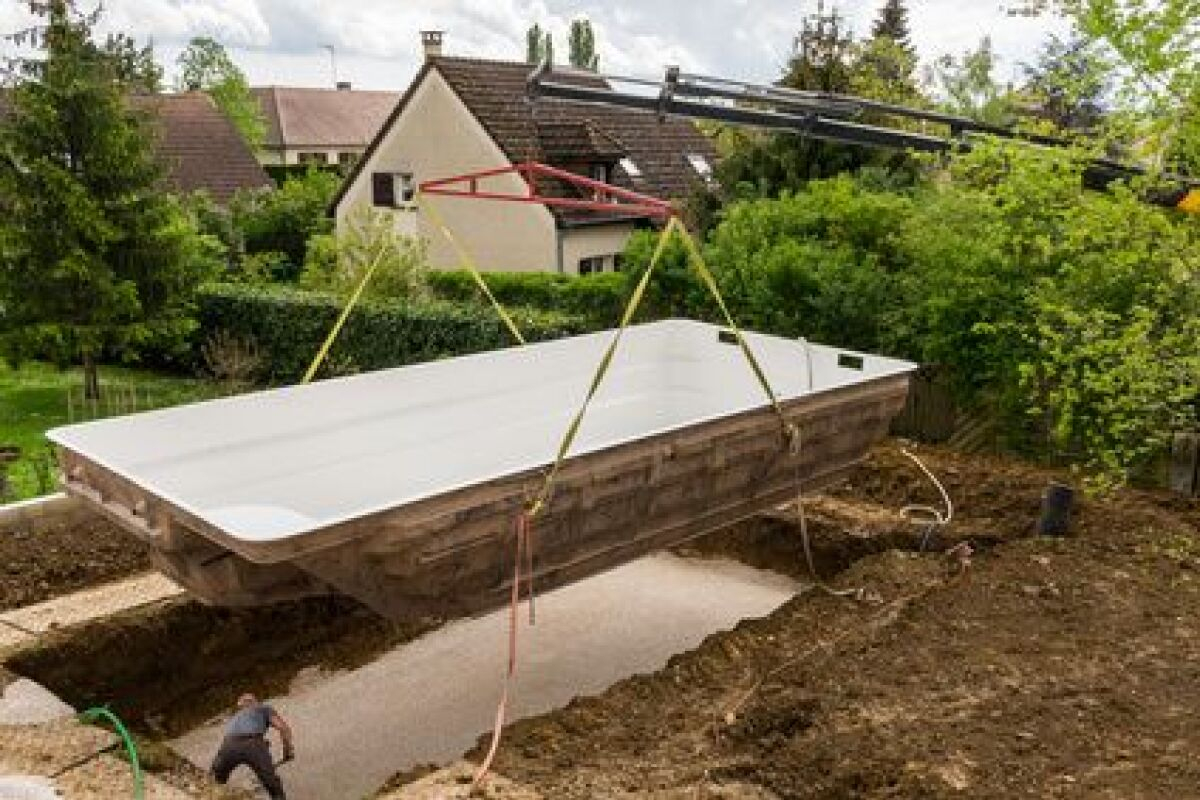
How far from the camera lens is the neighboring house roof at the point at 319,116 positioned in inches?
1982

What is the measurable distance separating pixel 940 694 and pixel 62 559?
6.21 m

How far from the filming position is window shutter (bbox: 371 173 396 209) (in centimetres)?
2248

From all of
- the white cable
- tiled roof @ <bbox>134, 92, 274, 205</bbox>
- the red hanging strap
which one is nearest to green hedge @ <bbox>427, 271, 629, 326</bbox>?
the white cable

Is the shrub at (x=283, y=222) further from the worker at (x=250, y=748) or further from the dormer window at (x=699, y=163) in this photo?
the worker at (x=250, y=748)

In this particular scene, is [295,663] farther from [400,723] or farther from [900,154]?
[900,154]

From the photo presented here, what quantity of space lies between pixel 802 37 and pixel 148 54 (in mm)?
10334

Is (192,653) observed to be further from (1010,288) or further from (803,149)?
(803,149)

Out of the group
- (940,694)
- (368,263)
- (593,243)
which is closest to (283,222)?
(593,243)

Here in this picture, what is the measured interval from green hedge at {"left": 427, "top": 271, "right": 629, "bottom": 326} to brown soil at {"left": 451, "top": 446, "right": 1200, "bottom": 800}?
18.5 feet

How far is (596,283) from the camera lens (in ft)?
45.1

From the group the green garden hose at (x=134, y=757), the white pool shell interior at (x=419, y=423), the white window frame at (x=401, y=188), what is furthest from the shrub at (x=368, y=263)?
the green garden hose at (x=134, y=757)

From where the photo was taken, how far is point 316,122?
5144 centimetres

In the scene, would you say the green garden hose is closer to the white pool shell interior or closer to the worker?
the worker

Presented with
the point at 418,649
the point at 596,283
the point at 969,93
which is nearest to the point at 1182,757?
the point at 418,649
